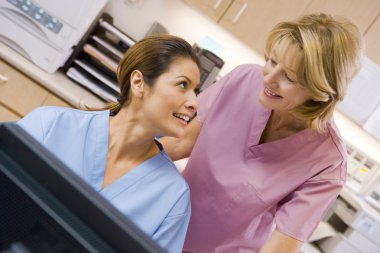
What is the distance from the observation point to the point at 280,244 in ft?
3.78

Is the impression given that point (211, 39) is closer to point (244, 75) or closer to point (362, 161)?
point (362, 161)

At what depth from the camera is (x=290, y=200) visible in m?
1.20

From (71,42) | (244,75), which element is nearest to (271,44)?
(244,75)

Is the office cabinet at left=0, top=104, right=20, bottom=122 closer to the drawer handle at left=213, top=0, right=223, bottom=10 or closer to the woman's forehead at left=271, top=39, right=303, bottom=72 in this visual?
the drawer handle at left=213, top=0, right=223, bottom=10

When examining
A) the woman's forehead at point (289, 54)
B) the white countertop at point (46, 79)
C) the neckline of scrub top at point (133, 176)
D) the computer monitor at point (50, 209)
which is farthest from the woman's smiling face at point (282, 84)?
the white countertop at point (46, 79)

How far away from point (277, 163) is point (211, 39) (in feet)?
6.14

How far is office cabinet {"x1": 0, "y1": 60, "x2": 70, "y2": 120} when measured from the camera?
2.34 m

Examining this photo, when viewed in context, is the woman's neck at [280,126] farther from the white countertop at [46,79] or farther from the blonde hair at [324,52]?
the white countertop at [46,79]

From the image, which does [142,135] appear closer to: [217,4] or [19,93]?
[19,93]

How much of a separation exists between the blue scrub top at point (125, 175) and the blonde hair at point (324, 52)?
17.2 inches

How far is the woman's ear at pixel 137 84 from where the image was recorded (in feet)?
3.73

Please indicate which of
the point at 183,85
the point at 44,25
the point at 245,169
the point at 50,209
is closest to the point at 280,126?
the point at 245,169

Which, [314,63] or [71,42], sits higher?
[314,63]

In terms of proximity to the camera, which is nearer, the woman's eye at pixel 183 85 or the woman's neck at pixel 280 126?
the woman's eye at pixel 183 85
